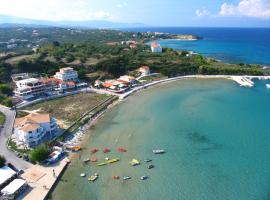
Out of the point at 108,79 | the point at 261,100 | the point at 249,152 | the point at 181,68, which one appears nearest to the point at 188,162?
the point at 249,152

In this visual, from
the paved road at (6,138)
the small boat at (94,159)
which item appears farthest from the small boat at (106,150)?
the paved road at (6,138)

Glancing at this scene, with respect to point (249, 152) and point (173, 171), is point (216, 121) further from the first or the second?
point (173, 171)

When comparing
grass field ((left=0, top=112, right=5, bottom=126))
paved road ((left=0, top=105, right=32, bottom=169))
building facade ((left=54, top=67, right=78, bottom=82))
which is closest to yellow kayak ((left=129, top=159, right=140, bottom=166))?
paved road ((left=0, top=105, right=32, bottom=169))

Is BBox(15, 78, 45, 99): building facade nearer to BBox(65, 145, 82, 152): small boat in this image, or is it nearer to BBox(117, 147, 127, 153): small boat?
BBox(65, 145, 82, 152): small boat

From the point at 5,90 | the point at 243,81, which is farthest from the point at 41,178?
the point at 243,81

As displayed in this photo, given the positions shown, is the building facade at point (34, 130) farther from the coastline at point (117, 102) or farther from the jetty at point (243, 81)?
the jetty at point (243, 81)

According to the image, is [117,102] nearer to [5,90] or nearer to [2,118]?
[2,118]
